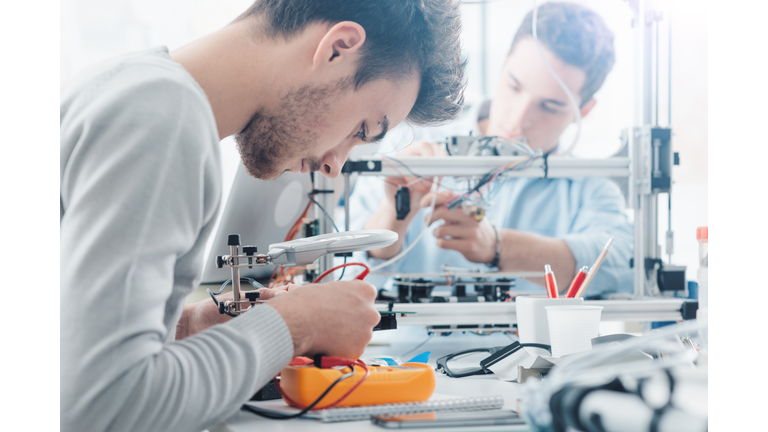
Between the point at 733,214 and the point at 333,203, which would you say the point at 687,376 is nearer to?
the point at 733,214

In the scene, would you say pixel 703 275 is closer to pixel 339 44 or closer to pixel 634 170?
pixel 634 170

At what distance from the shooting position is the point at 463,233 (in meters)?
1.52

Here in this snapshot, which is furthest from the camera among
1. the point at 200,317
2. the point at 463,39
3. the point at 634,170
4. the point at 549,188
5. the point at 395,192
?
the point at 549,188

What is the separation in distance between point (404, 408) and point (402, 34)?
55 centimetres

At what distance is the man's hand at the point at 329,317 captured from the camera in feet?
1.75

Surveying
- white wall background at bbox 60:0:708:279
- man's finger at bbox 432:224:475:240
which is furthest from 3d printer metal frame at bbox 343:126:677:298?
man's finger at bbox 432:224:475:240

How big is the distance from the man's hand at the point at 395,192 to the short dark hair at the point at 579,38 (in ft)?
3.09

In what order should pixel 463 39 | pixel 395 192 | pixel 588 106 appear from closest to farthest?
pixel 463 39 < pixel 395 192 < pixel 588 106

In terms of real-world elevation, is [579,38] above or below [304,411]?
above

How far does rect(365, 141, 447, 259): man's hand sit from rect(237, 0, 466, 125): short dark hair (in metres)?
0.30

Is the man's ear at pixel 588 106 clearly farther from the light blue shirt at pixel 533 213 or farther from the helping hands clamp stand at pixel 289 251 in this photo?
the helping hands clamp stand at pixel 289 251

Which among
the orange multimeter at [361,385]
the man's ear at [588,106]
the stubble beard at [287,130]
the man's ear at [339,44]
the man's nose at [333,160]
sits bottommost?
the orange multimeter at [361,385]

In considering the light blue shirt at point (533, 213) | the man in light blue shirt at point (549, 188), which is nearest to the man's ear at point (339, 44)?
the man in light blue shirt at point (549, 188)

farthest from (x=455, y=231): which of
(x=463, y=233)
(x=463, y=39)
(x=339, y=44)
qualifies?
(x=339, y=44)
